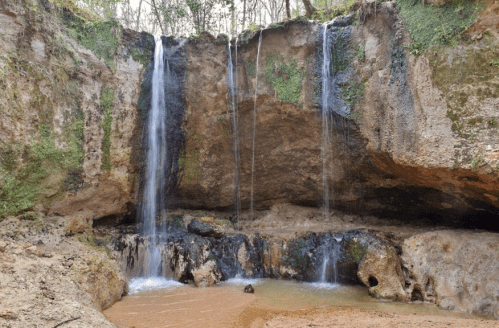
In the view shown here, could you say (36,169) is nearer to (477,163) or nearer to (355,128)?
(355,128)

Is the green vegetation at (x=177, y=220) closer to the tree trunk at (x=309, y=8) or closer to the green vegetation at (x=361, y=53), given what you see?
the green vegetation at (x=361, y=53)

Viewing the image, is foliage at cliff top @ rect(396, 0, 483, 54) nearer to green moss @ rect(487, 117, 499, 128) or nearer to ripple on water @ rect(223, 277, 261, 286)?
green moss @ rect(487, 117, 499, 128)

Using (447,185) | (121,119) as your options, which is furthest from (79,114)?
(447,185)

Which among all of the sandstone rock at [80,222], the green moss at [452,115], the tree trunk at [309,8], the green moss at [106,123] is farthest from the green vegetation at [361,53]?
the sandstone rock at [80,222]

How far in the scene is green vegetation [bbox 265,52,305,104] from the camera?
9.21 meters

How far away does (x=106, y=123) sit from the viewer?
859cm

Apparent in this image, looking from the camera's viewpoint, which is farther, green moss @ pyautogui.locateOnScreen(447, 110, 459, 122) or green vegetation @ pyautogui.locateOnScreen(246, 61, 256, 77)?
green vegetation @ pyautogui.locateOnScreen(246, 61, 256, 77)

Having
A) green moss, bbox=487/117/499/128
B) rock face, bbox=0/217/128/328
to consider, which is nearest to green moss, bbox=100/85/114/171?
rock face, bbox=0/217/128/328

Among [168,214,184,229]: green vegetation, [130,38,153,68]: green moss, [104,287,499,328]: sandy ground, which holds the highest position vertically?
[130,38,153,68]: green moss

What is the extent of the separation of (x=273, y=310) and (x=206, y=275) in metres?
2.33

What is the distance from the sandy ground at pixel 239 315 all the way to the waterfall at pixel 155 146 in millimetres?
2942

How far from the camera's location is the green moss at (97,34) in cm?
834

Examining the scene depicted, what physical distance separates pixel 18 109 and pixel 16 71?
2.66ft

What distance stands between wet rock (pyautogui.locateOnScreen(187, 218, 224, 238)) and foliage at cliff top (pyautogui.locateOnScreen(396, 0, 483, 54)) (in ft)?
20.7
